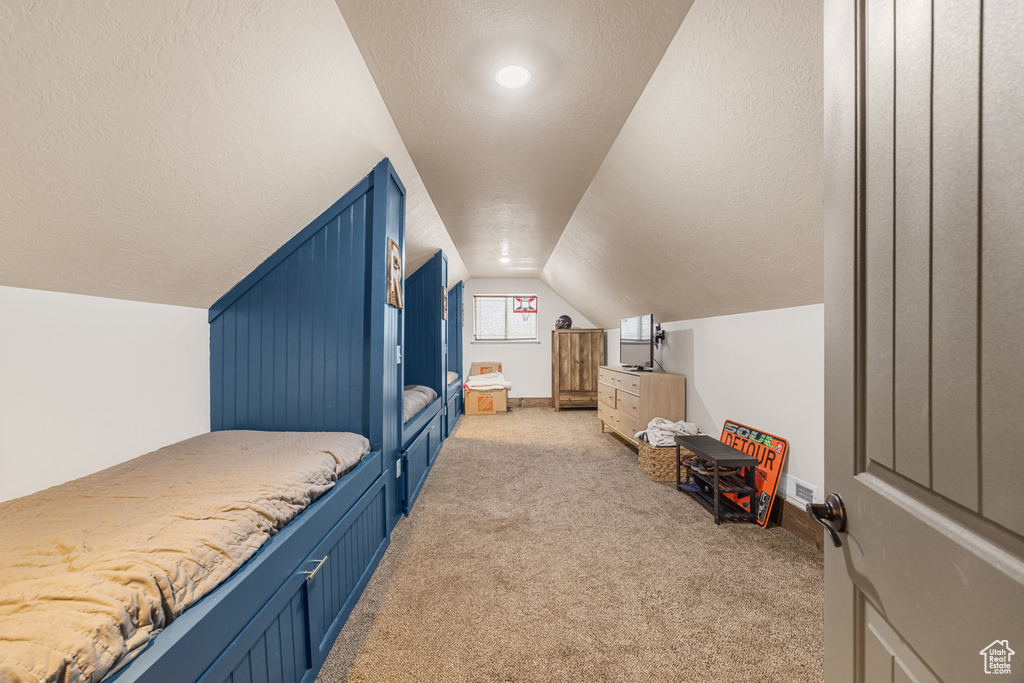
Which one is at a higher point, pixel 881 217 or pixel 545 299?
pixel 545 299

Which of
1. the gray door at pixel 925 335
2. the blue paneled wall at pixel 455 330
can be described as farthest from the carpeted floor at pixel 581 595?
the blue paneled wall at pixel 455 330

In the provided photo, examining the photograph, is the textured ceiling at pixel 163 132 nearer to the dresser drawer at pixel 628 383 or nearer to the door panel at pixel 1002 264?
the door panel at pixel 1002 264

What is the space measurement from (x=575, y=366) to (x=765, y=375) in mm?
3712

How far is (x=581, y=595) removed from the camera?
179 cm

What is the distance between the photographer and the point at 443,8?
133cm

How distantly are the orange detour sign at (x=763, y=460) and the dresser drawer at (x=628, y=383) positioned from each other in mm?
1079

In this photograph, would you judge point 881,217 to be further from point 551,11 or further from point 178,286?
point 178,286

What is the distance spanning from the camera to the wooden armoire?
20.8ft

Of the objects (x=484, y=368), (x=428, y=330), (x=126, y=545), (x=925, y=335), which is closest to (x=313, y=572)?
(x=126, y=545)

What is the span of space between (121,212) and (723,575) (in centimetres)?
284

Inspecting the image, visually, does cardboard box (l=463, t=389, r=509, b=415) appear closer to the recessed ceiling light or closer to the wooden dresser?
the wooden dresser

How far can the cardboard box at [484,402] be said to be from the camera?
20.3 feet

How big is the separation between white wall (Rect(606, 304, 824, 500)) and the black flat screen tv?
292 millimetres

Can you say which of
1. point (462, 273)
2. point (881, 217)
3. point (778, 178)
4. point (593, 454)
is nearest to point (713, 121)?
point (778, 178)
